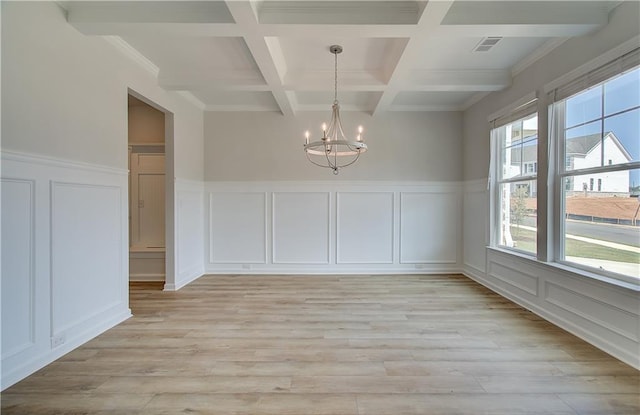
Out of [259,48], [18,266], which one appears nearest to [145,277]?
[18,266]

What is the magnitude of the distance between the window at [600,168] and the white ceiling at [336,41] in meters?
0.54

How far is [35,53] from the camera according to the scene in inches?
85.3

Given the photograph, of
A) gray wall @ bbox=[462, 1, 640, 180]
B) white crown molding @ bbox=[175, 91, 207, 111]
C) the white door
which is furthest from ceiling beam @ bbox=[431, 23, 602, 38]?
the white door

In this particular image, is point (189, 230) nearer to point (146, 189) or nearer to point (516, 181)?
point (146, 189)

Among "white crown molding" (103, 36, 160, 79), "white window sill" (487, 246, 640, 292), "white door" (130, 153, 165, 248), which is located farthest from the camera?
"white door" (130, 153, 165, 248)

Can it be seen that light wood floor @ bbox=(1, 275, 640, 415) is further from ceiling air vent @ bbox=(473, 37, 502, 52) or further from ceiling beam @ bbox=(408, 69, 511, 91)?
ceiling air vent @ bbox=(473, 37, 502, 52)

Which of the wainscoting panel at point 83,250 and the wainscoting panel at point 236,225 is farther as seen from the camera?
the wainscoting panel at point 236,225

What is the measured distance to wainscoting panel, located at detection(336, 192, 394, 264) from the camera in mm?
5141

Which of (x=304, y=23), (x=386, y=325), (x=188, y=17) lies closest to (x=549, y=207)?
(x=386, y=325)

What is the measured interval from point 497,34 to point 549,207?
1.83 metres

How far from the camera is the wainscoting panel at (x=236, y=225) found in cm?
515

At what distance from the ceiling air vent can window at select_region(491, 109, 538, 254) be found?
87 cm

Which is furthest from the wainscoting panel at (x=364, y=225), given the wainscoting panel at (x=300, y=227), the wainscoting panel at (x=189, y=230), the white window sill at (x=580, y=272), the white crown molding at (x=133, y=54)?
the white crown molding at (x=133, y=54)

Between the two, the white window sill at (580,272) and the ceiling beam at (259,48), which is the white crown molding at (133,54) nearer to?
the ceiling beam at (259,48)
